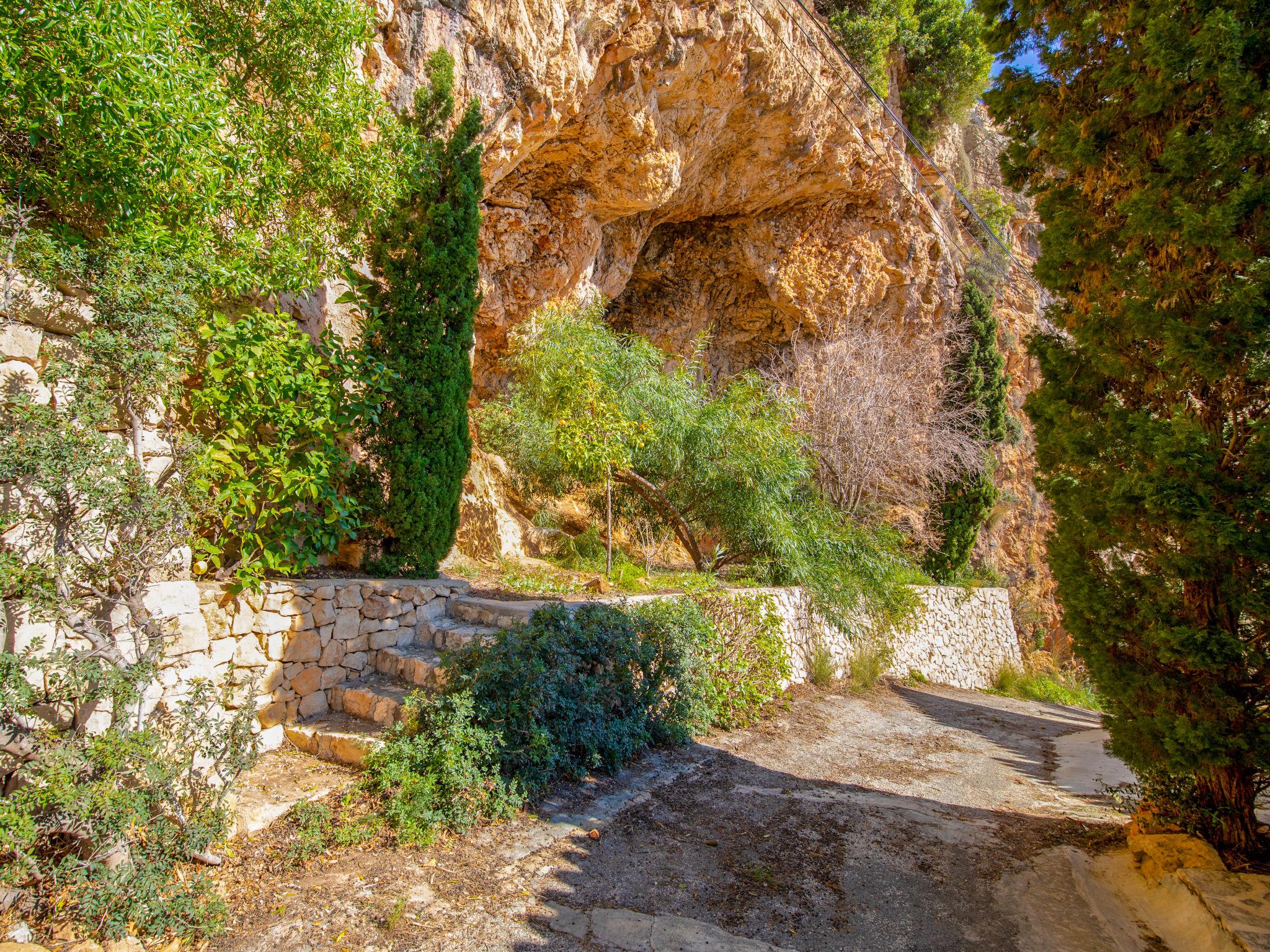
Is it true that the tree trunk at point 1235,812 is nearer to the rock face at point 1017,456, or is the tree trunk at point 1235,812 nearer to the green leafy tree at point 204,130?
the green leafy tree at point 204,130

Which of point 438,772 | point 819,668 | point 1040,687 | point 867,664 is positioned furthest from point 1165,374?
point 1040,687

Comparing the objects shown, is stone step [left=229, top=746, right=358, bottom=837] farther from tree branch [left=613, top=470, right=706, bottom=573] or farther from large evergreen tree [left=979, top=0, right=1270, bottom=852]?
tree branch [left=613, top=470, right=706, bottom=573]

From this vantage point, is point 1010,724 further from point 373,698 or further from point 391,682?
point 373,698

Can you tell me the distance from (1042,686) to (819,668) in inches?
355

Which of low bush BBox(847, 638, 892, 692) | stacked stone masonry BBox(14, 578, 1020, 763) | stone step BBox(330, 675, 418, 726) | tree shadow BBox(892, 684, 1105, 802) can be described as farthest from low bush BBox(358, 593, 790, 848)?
low bush BBox(847, 638, 892, 692)

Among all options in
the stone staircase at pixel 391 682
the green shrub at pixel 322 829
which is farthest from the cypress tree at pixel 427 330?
the green shrub at pixel 322 829

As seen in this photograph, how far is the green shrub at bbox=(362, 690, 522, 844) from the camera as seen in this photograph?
11.9ft

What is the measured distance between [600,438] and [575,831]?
4.48 metres

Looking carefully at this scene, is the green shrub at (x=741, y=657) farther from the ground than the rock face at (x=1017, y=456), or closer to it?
closer to it

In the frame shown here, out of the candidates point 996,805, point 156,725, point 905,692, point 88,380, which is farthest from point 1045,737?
point 88,380

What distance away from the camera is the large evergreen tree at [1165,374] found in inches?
119

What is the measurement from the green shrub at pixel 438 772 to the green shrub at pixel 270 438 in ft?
5.05

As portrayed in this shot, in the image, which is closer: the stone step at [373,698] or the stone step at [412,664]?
the stone step at [373,698]

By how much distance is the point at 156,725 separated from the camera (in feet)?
11.0
